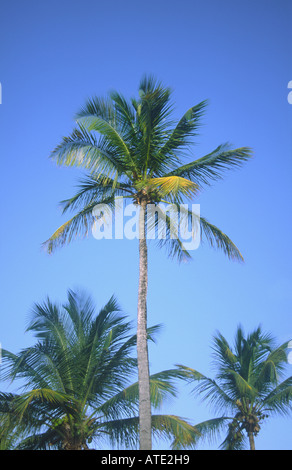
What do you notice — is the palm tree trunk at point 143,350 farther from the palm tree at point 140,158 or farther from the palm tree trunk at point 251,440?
the palm tree trunk at point 251,440

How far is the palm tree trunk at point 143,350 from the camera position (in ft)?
45.1

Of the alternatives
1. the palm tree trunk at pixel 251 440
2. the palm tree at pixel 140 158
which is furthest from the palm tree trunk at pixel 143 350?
the palm tree trunk at pixel 251 440

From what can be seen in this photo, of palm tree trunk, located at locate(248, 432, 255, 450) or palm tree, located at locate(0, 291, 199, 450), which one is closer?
palm tree, located at locate(0, 291, 199, 450)

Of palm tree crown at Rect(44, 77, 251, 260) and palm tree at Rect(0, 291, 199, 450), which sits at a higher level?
palm tree crown at Rect(44, 77, 251, 260)

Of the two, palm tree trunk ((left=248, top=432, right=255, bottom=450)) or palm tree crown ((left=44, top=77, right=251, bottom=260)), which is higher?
palm tree crown ((left=44, top=77, right=251, bottom=260))

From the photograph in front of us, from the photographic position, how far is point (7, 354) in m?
17.5

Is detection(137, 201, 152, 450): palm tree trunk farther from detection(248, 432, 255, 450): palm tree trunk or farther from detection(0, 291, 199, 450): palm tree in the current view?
detection(248, 432, 255, 450): palm tree trunk

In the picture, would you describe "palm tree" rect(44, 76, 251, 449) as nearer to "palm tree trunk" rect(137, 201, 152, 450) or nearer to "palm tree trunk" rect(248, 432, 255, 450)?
"palm tree trunk" rect(137, 201, 152, 450)

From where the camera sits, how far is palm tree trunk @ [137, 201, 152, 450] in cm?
1375

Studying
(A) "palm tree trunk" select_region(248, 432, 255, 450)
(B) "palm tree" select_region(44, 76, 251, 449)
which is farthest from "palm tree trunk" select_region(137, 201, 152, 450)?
(A) "palm tree trunk" select_region(248, 432, 255, 450)

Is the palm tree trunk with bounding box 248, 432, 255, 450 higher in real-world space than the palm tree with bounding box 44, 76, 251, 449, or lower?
lower
